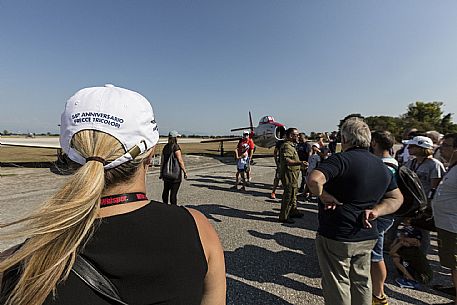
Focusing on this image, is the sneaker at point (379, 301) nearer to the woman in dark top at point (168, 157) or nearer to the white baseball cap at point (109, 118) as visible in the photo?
the white baseball cap at point (109, 118)

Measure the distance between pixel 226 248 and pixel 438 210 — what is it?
2910 mm

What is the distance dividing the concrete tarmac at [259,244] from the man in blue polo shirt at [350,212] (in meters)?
0.80

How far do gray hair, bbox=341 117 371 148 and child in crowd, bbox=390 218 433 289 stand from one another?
6.63 feet

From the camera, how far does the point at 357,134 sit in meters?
2.29

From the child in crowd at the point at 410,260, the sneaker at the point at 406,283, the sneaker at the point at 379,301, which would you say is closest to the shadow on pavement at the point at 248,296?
the sneaker at the point at 379,301

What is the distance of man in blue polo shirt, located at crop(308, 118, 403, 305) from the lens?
84.6 inches

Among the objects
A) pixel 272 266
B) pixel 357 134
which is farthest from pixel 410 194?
pixel 272 266

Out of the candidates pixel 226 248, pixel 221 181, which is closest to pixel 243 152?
pixel 221 181

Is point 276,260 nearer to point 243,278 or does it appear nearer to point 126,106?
point 243,278

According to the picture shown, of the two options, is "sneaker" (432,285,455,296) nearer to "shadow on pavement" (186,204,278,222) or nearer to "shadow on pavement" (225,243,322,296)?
"shadow on pavement" (225,243,322,296)

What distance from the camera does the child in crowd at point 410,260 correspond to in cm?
318

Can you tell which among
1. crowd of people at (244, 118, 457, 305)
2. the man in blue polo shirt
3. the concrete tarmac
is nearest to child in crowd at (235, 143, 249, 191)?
the concrete tarmac

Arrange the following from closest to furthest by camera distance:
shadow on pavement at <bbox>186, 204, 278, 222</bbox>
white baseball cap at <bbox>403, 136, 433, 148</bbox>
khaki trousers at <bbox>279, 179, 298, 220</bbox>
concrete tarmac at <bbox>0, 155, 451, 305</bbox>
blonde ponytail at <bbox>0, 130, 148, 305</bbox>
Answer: blonde ponytail at <bbox>0, 130, 148, 305</bbox>
concrete tarmac at <bbox>0, 155, 451, 305</bbox>
white baseball cap at <bbox>403, 136, 433, 148</bbox>
khaki trousers at <bbox>279, 179, 298, 220</bbox>
shadow on pavement at <bbox>186, 204, 278, 222</bbox>

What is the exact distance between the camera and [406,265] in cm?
330
